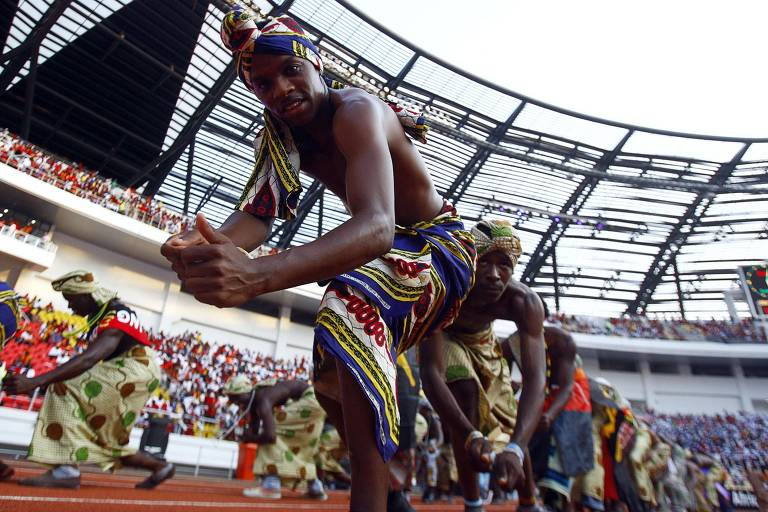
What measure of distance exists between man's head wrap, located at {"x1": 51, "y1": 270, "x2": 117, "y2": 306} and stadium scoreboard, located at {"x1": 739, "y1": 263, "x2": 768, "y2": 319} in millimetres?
29495

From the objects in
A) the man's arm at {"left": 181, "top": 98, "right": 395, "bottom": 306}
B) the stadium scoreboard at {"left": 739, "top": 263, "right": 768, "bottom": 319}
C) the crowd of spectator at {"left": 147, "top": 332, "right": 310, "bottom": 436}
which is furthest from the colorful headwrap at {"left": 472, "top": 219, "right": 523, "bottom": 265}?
the stadium scoreboard at {"left": 739, "top": 263, "right": 768, "bottom": 319}

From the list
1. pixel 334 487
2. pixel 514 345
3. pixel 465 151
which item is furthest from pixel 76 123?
pixel 514 345

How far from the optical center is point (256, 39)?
1335 millimetres

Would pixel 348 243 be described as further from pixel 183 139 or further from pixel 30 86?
pixel 183 139

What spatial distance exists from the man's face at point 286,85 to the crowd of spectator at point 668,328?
25.8 meters

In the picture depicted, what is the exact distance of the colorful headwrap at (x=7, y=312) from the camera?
289 centimetres

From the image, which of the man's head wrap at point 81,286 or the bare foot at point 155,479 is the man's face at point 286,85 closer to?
the man's head wrap at point 81,286

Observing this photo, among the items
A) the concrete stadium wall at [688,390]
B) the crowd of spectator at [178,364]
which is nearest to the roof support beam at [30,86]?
the crowd of spectator at [178,364]

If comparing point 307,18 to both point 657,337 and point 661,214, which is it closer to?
point 661,214

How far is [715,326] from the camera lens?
27547 mm

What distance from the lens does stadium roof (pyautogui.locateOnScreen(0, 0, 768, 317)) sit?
53.5ft

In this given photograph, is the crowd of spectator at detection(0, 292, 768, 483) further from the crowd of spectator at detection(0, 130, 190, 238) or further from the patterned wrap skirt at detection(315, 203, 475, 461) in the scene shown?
the patterned wrap skirt at detection(315, 203, 475, 461)

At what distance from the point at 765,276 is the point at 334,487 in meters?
26.4

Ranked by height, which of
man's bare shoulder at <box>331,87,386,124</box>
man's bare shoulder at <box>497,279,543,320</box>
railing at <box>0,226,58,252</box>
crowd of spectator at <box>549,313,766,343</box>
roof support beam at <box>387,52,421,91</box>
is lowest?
man's bare shoulder at <box>497,279,543,320</box>
